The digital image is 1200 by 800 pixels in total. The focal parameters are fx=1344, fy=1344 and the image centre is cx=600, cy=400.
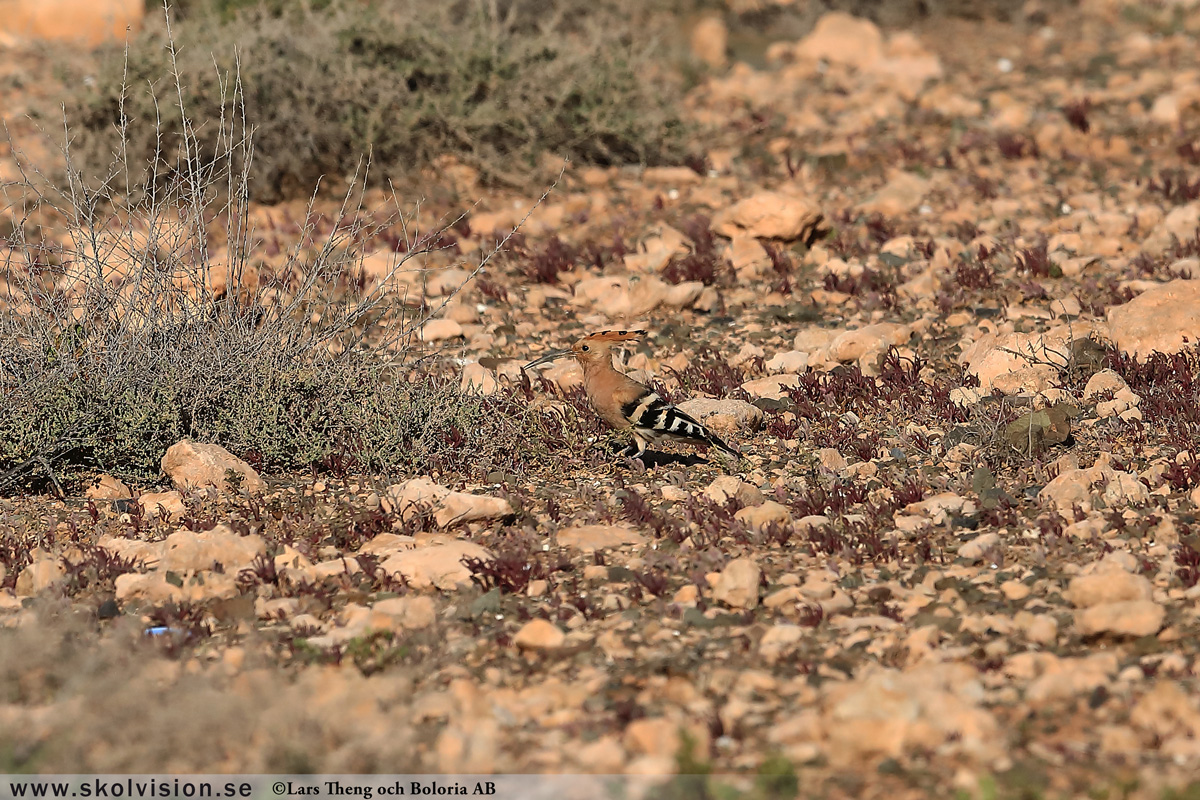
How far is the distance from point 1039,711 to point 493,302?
548 cm

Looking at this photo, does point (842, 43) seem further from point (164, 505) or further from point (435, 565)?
point (435, 565)

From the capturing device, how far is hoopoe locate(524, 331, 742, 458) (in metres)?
5.80

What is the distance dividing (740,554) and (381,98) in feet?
20.7

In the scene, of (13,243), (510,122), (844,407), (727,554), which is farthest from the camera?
(510,122)

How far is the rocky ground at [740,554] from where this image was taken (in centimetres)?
373

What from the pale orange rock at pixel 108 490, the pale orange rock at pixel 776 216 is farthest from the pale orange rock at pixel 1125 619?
the pale orange rock at pixel 776 216

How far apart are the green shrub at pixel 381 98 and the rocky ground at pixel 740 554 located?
3.48 feet

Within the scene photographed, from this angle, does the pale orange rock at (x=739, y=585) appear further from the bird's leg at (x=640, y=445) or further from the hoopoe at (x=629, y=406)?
the bird's leg at (x=640, y=445)

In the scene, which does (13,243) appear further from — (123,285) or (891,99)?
(891,99)

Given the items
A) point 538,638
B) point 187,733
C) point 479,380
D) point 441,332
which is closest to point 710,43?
point 441,332

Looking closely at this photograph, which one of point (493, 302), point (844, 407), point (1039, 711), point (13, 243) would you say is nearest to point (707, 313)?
point (493, 302)

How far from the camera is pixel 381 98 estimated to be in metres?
10.2

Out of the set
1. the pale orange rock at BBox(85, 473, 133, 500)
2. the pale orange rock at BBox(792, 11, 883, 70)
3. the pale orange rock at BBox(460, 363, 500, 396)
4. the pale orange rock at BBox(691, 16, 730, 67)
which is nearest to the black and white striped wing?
the pale orange rock at BBox(460, 363, 500, 396)

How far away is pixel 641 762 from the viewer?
3725mm
